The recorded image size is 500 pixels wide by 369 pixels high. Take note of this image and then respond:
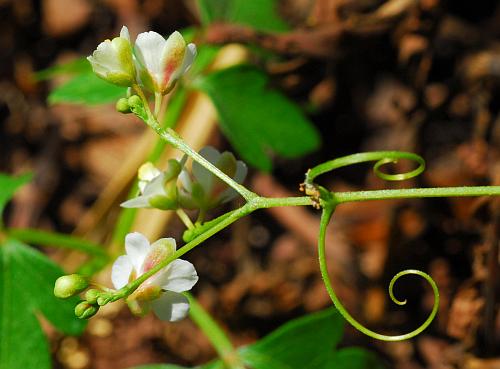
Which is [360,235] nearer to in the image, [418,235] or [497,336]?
[418,235]

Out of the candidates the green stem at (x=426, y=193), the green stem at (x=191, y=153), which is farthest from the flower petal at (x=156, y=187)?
the green stem at (x=426, y=193)

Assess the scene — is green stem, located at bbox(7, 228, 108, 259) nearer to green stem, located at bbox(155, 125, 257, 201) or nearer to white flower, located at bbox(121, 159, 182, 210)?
white flower, located at bbox(121, 159, 182, 210)

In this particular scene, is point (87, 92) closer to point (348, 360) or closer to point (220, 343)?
point (220, 343)

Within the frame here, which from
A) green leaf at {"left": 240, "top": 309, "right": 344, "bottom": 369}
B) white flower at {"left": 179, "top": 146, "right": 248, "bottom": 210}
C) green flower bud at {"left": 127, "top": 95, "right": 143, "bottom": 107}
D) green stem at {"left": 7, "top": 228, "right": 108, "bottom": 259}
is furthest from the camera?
green stem at {"left": 7, "top": 228, "right": 108, "bottom": 259}

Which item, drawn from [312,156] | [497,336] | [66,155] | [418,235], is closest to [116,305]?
[66,155]

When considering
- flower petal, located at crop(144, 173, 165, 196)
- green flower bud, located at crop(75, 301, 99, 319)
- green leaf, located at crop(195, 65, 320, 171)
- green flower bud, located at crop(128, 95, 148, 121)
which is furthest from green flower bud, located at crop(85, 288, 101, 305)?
green leaf, located at crop(195, 65, 320, 171)
